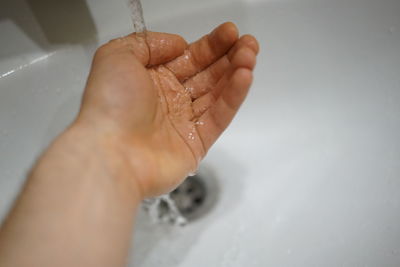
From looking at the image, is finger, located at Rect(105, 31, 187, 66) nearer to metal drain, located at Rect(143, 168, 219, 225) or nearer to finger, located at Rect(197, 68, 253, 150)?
finger, located at Rect(197, 68, 253, 150)

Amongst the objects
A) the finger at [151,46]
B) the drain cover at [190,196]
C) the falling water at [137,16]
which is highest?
the falling water at [137,16]

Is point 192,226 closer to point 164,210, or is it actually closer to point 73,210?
point 164,210

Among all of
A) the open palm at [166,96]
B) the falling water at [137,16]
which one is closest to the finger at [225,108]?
the open palm at [166,96]

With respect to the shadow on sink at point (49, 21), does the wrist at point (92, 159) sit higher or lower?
lower

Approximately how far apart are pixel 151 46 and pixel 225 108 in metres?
0.10

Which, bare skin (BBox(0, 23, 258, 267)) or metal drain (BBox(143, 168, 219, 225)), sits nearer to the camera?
bare skin (BBox(0, 23, 258, 267))

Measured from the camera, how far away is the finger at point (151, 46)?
393 millimetres

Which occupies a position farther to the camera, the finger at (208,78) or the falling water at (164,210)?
the falling water at (164,210)

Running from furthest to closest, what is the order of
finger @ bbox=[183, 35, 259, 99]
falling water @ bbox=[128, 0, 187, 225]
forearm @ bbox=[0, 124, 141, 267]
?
falling water @ bbox=[128, 0, 187, 225], finger @ bbox=[183, 35, 259, 99], forearm @ bbox=[0, 124, 141, 267]

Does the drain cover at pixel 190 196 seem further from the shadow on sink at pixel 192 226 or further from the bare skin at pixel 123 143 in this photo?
the bare skin at pixel 123 143

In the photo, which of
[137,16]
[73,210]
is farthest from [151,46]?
[73,210]

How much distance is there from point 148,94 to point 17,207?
5.7 inches

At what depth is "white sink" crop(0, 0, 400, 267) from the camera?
16.9 inches

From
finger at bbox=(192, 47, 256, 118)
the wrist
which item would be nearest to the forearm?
the wrist
